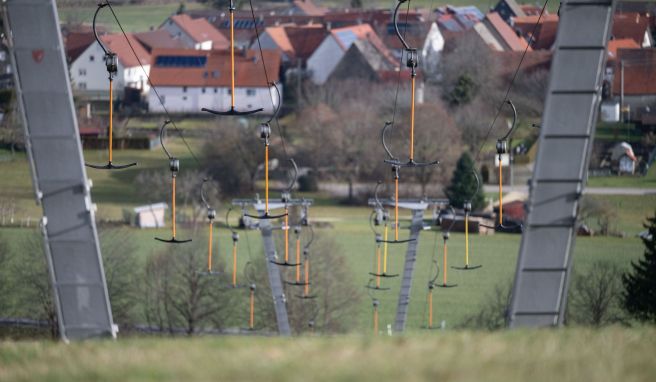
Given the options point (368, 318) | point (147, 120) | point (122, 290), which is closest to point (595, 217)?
point (368, 318)

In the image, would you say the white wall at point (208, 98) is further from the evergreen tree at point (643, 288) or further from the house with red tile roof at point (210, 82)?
the evergreen tree at point (643, 288)

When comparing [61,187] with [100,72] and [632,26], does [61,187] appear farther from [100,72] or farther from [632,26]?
[100,72]

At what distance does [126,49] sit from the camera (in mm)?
83812

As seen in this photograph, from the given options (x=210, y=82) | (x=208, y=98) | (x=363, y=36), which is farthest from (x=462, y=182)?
(x=363, y=36)

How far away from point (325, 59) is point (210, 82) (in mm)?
9070

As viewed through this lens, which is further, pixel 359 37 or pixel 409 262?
pixel 359 37

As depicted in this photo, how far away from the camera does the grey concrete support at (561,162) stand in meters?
15.0

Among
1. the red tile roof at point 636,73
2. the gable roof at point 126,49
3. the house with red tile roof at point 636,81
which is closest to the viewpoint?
the red tile roof at point 636,73

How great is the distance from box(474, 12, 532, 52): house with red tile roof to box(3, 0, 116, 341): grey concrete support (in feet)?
189

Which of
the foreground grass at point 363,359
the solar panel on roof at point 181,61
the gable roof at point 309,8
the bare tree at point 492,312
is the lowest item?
the bare tree at point 492,312

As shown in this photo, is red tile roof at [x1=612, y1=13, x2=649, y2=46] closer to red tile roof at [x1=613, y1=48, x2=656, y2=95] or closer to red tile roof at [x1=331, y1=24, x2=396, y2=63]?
red tile roof at [x1=613, y1=48, x2=656, y2=95]

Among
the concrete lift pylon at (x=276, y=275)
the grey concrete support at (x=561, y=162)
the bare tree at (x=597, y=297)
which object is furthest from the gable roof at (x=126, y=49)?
the grey concrete support at (x=561, y=162)

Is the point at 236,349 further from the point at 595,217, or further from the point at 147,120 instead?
the point at 147,120

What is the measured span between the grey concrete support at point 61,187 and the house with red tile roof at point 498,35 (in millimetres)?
57722
